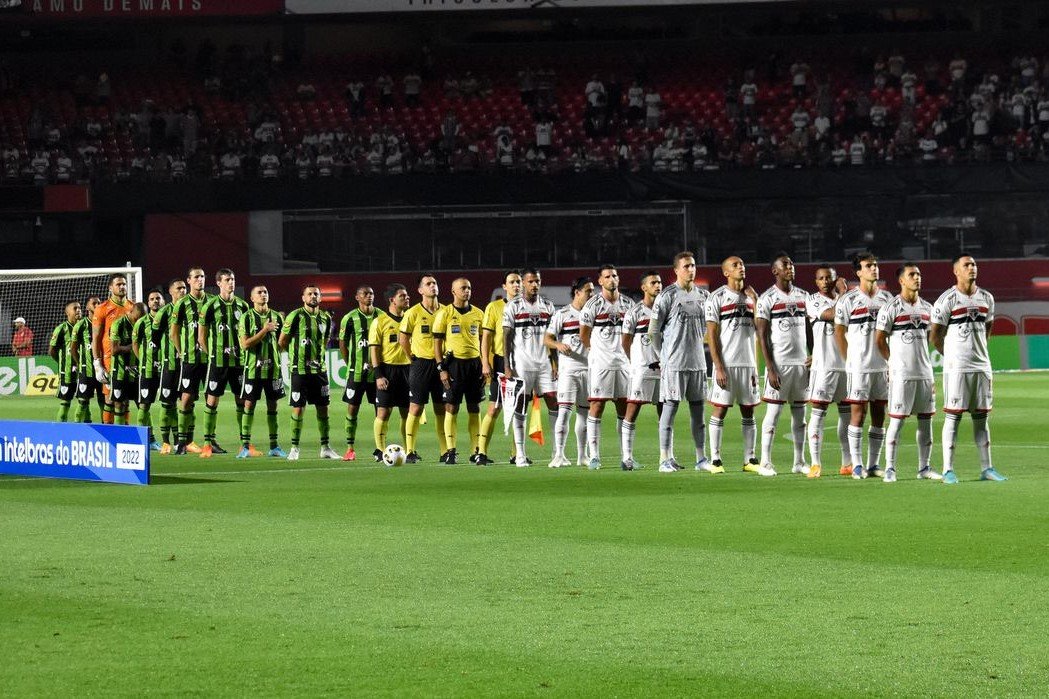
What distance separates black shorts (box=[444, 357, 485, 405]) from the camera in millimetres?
17891

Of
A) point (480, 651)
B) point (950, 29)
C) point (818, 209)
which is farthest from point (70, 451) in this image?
point (950, 29)

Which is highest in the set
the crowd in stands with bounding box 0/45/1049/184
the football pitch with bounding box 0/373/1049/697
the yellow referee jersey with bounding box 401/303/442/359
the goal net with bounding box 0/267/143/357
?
the crowd in stands with bounding box 0/45/1049/184

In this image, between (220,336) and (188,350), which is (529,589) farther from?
(188,350)

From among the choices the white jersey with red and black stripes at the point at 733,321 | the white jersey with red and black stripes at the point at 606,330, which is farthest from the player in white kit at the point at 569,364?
the white jersey with red and black stripes at the point at 733,321

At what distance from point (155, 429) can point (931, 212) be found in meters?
25.3

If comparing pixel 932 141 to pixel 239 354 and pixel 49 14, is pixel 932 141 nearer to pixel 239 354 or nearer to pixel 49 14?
pixel 49 14

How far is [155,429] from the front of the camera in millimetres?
25172

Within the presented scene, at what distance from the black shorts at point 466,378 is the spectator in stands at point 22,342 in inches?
829

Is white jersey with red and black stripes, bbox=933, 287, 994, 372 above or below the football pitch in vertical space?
above

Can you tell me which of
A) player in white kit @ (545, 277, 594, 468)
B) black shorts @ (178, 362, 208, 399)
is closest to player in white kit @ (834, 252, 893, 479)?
player in white kit @ (545, 277, 594, 468)

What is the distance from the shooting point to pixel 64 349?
23.1 meters

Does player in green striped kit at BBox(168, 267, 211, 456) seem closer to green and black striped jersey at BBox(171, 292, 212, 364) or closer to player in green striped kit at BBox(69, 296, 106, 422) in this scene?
green and black striped jersey at BBox(171, 292, 212, 364)

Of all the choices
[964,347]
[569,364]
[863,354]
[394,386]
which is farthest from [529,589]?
[394,386]

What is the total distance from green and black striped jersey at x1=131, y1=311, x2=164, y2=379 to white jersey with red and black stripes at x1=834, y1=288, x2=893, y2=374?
9439mm
